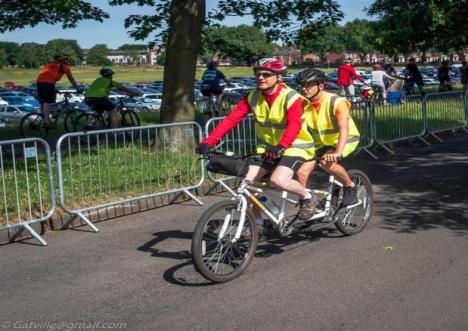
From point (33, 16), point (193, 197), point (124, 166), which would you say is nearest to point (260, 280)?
point (193, 197)

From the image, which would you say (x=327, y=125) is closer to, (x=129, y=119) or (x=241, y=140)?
(x=241, y=140)

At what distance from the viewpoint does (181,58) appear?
1223cm

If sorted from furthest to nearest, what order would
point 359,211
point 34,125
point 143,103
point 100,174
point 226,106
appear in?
point 143,103
point 226,106
point 34,125
point 100,174
point 359,211

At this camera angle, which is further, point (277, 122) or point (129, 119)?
point (129, 119)

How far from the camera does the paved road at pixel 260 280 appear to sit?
4992 millimetres

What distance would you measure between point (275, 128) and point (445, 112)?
11.9 meters

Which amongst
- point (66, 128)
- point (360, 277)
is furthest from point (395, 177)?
point (66, 128)

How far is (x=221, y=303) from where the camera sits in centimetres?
532

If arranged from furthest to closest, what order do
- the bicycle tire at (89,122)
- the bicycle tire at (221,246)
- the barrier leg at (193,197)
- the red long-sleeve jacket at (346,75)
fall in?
the red long-sleeve jacket at (346,75) → the bicycle tire at (89,122) → the barrier leg at (193,197) → the bicycle tire at (221,246)

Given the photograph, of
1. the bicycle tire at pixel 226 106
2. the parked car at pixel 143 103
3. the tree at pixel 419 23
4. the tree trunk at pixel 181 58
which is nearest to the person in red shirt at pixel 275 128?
the tree trunk at pixel 181 58

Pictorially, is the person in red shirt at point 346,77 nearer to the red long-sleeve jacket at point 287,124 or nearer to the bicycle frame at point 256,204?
the bicycle frame at point 256,204

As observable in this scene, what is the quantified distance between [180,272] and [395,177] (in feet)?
20.0

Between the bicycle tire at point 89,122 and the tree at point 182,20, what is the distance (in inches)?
87.3

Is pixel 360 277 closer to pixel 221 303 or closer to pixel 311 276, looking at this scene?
pixel 311 276
